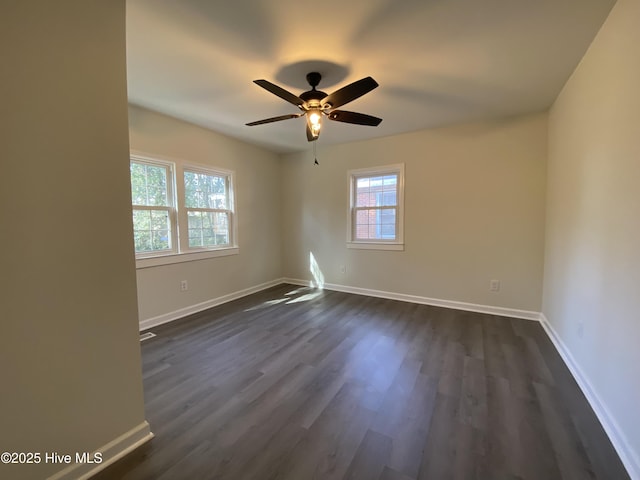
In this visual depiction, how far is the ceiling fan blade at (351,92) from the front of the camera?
1935mm

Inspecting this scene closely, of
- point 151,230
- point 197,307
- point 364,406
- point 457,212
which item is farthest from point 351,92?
point 197,307

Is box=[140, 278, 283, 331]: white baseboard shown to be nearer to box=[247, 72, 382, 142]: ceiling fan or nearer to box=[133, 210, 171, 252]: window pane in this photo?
box=[133, 210, 171, 252]: window pane

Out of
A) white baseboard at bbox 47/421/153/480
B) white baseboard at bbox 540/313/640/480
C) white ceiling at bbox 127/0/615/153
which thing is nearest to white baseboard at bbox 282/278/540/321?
white baseboard at bbox 540/313/640/480

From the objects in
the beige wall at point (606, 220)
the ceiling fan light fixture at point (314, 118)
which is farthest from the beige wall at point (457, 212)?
the ceiling fan light fixture at point (314, 118)

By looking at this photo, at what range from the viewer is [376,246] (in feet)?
14.5

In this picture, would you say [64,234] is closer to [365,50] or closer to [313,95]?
[313,95]

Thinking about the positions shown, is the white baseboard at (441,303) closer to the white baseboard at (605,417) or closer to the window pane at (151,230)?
the white baseboard at (605,417)

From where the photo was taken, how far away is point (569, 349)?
2359 millimetres

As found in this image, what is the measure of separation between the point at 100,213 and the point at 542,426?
278cm

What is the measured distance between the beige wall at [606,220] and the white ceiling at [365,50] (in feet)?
0.90

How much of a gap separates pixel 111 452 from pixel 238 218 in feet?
11.0

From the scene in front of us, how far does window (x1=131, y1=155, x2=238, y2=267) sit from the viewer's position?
3.21 meters

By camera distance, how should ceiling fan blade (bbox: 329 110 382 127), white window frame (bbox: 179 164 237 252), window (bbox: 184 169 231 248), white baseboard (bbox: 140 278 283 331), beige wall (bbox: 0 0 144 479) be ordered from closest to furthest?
beige wall (bbox: 0 0 144 479) < ceiling fan blade (bbox: 329 110 382 127) < white baseboard (bbox: 140 278 283 331) < white window frame (bbox: 179 164 237 252) < window (bbox: 184 169 231 248)

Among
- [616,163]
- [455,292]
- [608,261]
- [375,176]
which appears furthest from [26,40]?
[455,292]
